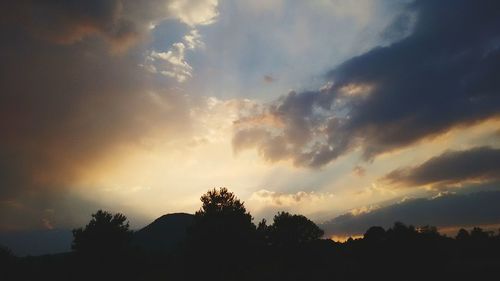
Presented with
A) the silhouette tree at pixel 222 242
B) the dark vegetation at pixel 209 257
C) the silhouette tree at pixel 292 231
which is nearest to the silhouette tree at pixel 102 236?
the dark vegetation at pixel 209 257

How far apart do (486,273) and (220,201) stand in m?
38.6

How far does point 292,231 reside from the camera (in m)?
81.7

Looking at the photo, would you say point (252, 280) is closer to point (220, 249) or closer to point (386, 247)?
point (220, 249)

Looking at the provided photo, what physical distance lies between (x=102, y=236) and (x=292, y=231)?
1814 inches

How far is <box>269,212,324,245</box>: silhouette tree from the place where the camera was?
267 ft

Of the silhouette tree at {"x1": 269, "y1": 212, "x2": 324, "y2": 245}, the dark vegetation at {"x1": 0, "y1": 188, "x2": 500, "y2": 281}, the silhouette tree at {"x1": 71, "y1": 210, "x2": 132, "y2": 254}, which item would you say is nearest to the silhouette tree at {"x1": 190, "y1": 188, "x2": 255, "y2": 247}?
the dark vegetation at {"x1": 0, "y1": 188, "x2": 500, "y2": 281}

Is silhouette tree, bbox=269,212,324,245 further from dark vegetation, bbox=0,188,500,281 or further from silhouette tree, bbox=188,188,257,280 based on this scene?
silhouette tree, bbox=188,188,257,280

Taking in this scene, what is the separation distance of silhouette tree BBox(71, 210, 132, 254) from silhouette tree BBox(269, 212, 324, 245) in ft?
133

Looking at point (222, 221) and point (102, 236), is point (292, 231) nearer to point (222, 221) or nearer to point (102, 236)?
point (222, 221)

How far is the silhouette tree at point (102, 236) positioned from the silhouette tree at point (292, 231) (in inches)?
1594

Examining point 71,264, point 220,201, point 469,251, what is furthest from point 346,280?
point 469,251

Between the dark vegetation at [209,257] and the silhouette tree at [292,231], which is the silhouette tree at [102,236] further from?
the silhouette tree at [292,231]

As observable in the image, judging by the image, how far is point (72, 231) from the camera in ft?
164

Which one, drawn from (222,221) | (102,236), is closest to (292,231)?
(222,221)
